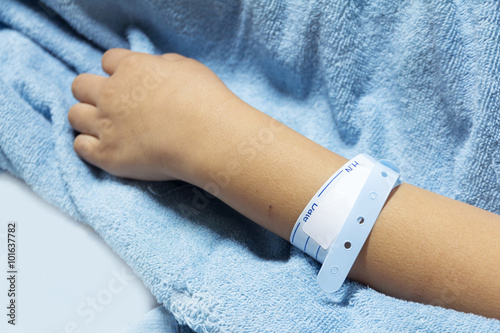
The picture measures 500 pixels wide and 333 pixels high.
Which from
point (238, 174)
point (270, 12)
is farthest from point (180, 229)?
point (270, 12)

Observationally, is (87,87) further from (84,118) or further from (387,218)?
(387,218)

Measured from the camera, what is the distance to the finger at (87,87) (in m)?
0.82

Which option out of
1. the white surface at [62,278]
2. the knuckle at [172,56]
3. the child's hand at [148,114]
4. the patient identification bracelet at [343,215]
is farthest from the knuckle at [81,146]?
the patient identification bracelet at [343,215]

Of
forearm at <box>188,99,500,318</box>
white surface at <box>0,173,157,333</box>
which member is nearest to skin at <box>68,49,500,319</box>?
forearm at <box>188,99,500,318</box>

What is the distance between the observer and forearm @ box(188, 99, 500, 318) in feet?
1.86

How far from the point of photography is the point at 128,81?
0.80 metres

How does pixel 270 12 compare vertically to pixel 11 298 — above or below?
above

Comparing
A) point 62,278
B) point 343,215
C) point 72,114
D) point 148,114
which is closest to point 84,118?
point 72,114

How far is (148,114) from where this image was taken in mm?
759

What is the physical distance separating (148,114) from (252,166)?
0.73 ft

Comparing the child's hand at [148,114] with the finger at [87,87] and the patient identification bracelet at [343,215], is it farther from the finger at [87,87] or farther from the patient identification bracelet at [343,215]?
the patient identification bracelet at [343,215]

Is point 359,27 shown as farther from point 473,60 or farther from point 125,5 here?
point 125,5

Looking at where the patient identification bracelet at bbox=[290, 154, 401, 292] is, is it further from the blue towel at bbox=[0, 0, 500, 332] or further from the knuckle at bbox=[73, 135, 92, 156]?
the knuckle at bbox=[73, 135, 92, 156]

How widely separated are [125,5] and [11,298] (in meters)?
0.58
